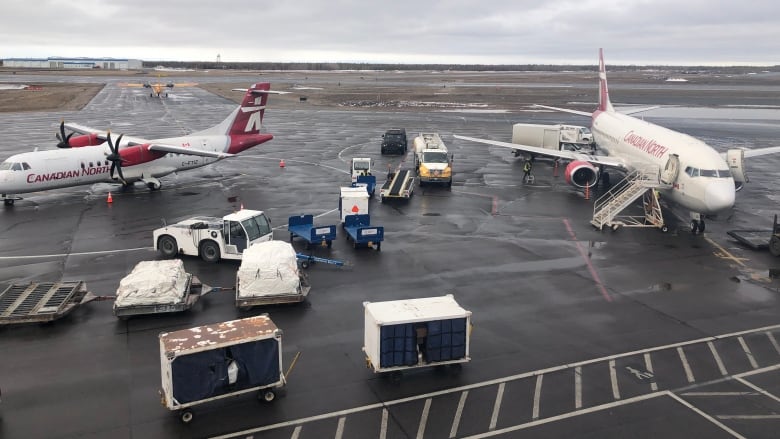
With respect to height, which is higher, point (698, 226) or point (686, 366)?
point (698, 226)

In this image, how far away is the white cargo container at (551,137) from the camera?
186ft

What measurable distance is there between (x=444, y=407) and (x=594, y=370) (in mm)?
5197

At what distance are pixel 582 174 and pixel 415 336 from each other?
29195mm

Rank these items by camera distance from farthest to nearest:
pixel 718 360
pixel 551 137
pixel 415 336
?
pixel 551 137 < pixel 718 360 < pixel 415 336

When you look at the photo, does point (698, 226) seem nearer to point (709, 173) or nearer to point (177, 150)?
point (709, 173)

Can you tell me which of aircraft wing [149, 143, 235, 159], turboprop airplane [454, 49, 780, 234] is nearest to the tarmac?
turboprop airplane [454, 49, 780, 234]

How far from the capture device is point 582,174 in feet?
139

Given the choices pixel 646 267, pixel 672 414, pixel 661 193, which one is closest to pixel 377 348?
pixel 672 414

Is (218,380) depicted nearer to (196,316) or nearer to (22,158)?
(196,316)

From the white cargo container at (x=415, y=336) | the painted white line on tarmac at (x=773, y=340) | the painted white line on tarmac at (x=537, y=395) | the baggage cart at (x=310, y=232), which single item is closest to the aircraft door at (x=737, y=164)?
the painted white line on tarmac at (x=773, y=340)

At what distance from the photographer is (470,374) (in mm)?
17766

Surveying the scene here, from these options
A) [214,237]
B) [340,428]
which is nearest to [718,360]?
[340,428]

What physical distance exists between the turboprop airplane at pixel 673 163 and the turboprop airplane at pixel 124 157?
2279 centimetres

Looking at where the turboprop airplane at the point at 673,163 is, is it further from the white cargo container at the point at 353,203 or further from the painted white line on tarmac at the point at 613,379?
the painted white line on tarmac at the point at 613,379
